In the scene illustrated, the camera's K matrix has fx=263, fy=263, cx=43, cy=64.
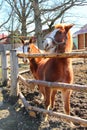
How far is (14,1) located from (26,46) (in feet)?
52.7

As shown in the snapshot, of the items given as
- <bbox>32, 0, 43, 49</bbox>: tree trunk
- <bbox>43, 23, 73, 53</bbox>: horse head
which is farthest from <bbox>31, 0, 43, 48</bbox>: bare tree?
<bbox>43, 23, 73, 53</bbox>: horse head

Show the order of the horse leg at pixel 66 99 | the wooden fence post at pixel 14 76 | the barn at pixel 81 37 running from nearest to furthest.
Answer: the horse leg at pixel 66 99 → the wooden fence post at pixel 14 76 → the barn at pixel 81 37

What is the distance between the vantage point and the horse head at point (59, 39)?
404 centimetres

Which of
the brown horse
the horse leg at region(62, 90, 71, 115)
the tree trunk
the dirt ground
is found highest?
the tree trunk

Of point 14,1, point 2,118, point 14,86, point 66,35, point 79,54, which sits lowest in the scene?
point 2,118

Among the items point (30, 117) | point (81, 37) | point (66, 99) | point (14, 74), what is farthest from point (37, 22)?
point (66, 99)

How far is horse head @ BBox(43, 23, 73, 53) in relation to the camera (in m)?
4.04

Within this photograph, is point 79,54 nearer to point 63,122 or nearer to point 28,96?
point 63,122

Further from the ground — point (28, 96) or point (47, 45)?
point (47, 45)

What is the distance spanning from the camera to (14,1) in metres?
22.4

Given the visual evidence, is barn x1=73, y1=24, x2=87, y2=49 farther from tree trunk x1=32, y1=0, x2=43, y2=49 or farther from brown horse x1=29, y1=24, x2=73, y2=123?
brown horse x1=29, y1=24, x2=73, y2=123

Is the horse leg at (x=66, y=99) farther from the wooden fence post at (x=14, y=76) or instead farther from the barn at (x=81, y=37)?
the barn at (x=81, y=37)

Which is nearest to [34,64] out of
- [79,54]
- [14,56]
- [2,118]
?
[14,56]

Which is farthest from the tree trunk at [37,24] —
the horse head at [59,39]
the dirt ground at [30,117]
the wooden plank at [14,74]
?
the horse head at [59,39]
